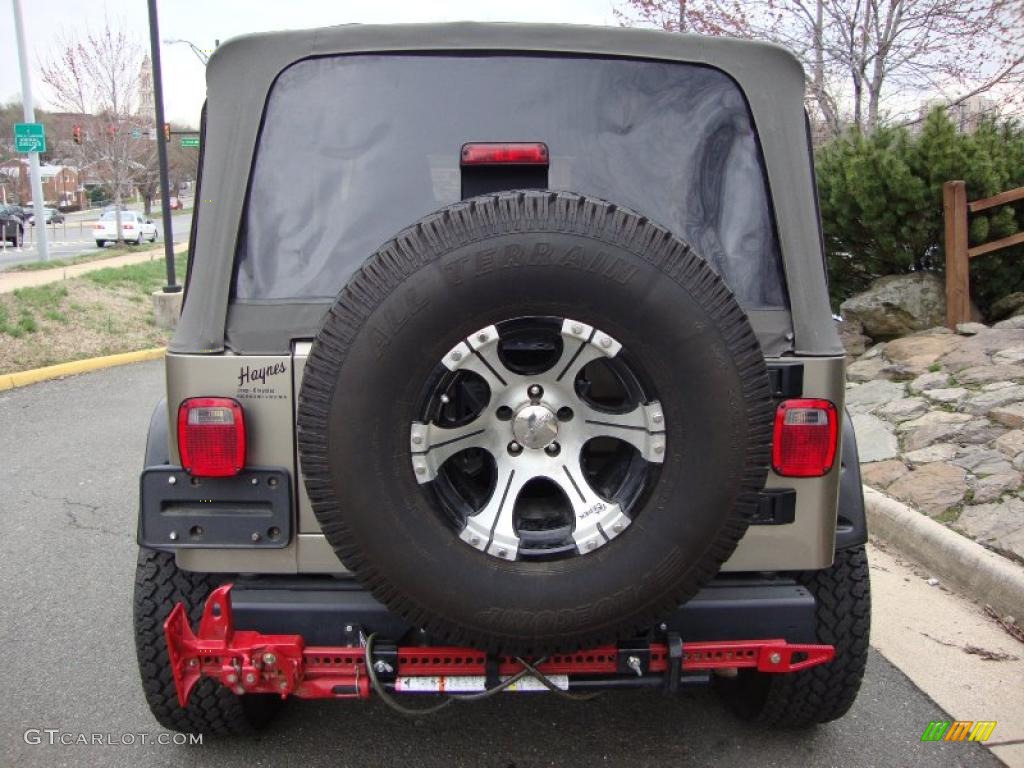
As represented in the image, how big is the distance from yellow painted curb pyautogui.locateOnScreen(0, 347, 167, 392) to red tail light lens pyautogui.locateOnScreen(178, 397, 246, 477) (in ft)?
23.5

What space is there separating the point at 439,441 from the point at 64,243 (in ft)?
134

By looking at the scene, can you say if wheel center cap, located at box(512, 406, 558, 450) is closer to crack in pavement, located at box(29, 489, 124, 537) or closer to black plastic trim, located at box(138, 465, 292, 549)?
black plastic trim, located at box(138, 465, 292, 549)

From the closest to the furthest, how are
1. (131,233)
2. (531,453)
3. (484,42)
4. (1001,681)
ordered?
(531,453) < (484,42) < (1001,681) < (131,233)

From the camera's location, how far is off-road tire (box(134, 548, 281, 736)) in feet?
8.47

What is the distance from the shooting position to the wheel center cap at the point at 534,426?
2.06 m

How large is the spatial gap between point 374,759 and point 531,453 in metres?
1.34

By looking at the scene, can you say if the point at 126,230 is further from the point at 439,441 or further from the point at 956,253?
the point at 439,441

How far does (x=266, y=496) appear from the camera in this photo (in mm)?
2328

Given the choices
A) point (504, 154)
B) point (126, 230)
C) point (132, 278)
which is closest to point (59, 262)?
point (132, 278)

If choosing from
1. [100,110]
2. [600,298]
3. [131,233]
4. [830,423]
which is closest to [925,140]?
[830,423]

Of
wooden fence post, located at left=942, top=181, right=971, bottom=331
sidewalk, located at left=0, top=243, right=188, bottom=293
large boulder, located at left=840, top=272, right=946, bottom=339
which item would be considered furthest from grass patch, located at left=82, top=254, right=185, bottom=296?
wooden fence post, located at left=942, top=181, right=971, bottom=331

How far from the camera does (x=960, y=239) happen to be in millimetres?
7430

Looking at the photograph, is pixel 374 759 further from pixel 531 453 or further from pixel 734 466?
pixel 734 466

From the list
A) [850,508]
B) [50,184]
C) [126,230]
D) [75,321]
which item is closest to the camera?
[850,508]
